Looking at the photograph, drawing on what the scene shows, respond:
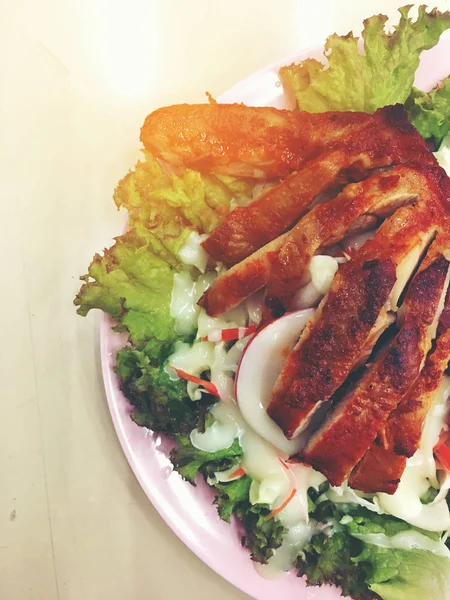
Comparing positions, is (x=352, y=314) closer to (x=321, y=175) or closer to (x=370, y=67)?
(x=321, y=175)

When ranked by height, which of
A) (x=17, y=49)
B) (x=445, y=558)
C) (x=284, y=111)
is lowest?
(x=445, y=558)

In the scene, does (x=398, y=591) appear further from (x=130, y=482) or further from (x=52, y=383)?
(x=52, y=383)

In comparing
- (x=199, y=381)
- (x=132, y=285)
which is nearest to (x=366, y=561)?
(x=199, y=381)

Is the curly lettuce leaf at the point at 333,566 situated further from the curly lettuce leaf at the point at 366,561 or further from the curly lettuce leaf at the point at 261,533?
the curly lettuce leaf at the point at 261,533

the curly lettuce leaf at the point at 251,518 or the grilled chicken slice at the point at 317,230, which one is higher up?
the grilled chicken slice at the point at 317,230

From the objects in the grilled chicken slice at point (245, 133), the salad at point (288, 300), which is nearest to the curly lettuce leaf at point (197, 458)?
the salad at point (288, 300)

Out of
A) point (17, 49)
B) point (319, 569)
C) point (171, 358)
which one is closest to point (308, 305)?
point (171, 358)

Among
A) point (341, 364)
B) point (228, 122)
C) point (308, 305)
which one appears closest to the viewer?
point (341, 364)
